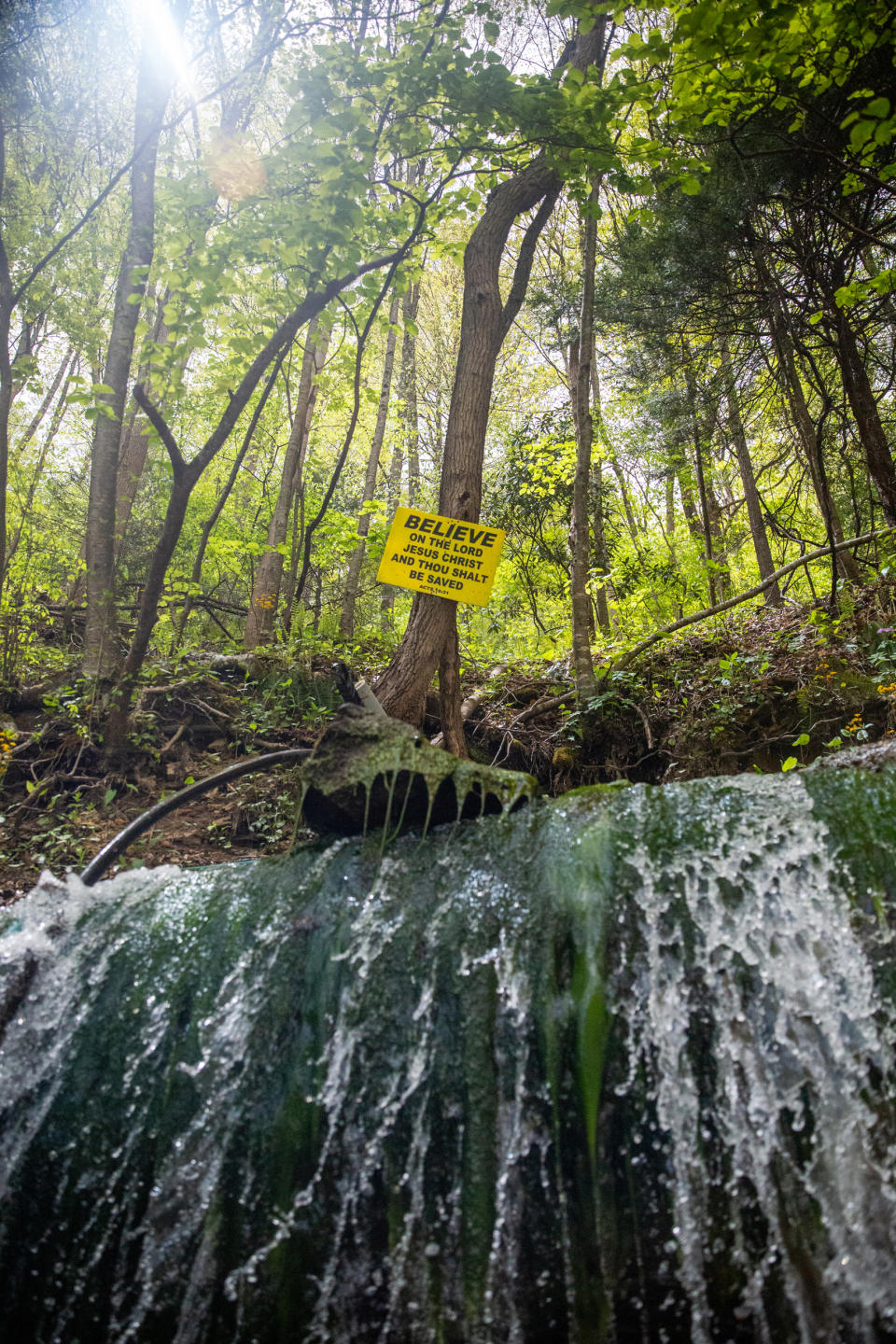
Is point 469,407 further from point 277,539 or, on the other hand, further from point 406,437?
point 406,437

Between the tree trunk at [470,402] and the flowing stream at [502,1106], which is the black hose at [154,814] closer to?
the flowing stream at [502,1106]

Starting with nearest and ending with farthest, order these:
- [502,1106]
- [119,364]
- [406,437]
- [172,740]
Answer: [502,1106] → [172,740] → [119,364] → [406,437]

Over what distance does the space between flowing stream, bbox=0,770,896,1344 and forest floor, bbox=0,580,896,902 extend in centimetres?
Result: 174

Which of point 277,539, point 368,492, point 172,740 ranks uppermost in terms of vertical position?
point 368,492

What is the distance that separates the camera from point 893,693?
3322 mm

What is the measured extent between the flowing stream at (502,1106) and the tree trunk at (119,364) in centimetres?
324

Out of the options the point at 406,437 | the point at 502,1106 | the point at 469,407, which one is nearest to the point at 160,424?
the point at 469,407

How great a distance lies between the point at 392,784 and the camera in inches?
76.4

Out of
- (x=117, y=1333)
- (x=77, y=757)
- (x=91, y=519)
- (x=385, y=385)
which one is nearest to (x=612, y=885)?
(x=117, y=1333)

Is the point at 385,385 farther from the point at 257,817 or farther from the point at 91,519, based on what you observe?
the point at 257,817

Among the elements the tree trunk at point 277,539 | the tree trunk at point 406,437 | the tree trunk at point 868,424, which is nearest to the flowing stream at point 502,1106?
the tree trunk at point 868,424

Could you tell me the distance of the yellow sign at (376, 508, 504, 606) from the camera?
10.1 feet

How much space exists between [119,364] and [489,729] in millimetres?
3549

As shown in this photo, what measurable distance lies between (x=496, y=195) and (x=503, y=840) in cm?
362
